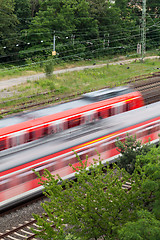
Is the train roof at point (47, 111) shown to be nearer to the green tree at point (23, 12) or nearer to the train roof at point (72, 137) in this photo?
the train roof at point (72, 137)

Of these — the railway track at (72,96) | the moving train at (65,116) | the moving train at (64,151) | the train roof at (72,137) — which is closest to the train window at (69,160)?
the moving train at (64,151)

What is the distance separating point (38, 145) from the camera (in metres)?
20.0

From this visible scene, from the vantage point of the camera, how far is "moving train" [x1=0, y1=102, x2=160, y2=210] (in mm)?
16594

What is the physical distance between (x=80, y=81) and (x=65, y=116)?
21.7m

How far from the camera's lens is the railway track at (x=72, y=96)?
108ft

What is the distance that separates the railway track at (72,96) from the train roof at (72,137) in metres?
4.66

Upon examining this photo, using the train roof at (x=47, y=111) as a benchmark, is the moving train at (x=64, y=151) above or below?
below

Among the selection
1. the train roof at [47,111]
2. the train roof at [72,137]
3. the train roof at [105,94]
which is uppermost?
the train roof at [105,94]

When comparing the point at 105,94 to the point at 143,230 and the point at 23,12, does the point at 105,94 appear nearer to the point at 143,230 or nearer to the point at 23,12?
the point at 143,230

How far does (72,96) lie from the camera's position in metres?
38.1

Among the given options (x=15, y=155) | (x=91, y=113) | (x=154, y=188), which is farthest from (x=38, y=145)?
(x=154, y=188)

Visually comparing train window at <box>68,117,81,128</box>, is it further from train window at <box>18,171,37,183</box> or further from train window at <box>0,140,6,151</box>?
train window at <box>18,171,37,183</box>

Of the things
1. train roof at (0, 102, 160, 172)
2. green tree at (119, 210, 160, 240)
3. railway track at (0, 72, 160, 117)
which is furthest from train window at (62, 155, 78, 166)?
railway track at (0, 72, 160, 117)

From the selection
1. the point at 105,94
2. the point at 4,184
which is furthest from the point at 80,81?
the point at 4,184
